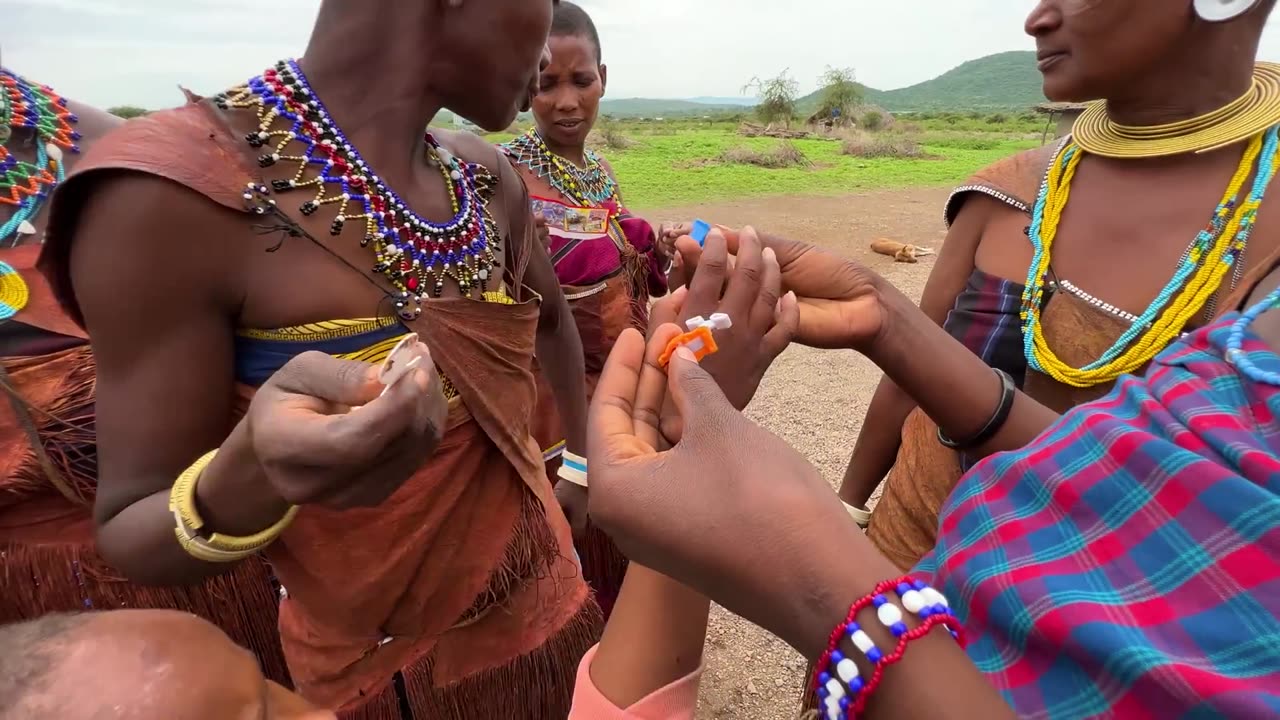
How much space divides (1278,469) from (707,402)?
604mm

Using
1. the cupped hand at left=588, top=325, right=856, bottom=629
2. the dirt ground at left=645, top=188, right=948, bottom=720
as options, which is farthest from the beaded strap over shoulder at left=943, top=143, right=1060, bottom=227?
the dirt ground at left=645, top=188, right=948, bottom=720

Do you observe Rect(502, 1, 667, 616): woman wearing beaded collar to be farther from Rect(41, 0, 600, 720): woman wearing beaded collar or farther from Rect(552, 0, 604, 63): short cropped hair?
Rect(41, 0, 600, 720): woman wearing beaded collar

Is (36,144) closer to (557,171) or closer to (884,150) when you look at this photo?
(557,171)

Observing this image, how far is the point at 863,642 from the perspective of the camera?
70 centimetres

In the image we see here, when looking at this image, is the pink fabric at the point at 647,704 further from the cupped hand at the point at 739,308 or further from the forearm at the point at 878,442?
the forearm at the point at 878,442

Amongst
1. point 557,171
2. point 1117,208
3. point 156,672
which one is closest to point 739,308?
point 156,672

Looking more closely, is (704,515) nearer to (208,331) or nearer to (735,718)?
(208,331)

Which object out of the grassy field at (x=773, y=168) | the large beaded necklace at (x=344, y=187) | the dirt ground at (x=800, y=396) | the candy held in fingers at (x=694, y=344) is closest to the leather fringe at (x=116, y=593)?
the large beaded necklace at (x=344, y=187)

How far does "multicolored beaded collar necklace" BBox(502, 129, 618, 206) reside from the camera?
9.80ft

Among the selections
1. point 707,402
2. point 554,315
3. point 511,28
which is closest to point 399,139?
point 511,28

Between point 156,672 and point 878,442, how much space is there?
1.93m

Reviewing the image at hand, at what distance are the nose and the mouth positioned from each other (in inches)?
1.8

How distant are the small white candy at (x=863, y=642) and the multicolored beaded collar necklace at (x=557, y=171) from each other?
2.51 m

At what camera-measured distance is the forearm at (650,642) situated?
0.99 meters
